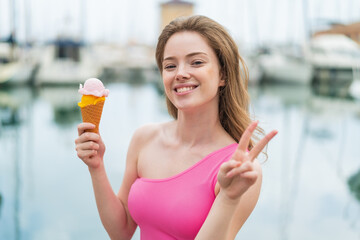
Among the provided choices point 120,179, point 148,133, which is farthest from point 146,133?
point 120,179

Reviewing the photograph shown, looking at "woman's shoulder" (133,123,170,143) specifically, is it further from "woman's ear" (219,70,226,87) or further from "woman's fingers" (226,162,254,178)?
"woman's fingers" (226,162,254,178)

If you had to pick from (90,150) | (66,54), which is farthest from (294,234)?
(66,54)

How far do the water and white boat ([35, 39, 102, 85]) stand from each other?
29.9 ft

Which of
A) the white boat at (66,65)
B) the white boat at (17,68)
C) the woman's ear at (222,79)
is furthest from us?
the white boat at (66,65)

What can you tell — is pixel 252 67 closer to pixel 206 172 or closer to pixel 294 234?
pixel 294 234

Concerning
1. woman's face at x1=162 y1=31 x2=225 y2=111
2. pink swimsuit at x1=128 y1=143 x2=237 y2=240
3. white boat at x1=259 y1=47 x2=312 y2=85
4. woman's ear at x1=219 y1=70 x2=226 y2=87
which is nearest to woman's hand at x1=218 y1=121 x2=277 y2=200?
pink swimsuit at x1=128 y1=143 x2=237 y2=240

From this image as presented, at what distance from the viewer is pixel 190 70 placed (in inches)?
63.5

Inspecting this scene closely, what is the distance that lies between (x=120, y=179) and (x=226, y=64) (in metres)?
3.87

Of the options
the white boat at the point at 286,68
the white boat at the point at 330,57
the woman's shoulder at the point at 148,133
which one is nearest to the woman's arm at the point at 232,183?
the woman's shoulder at the point at 148,133

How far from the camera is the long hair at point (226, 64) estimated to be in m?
1.65

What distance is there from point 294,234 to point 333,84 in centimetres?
2411

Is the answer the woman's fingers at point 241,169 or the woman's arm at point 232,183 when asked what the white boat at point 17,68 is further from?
the woman's fingers at point 241,169

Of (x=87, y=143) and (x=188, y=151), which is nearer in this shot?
(x=87, y=143)

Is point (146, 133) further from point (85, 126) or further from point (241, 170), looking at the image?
point (241, 170)
